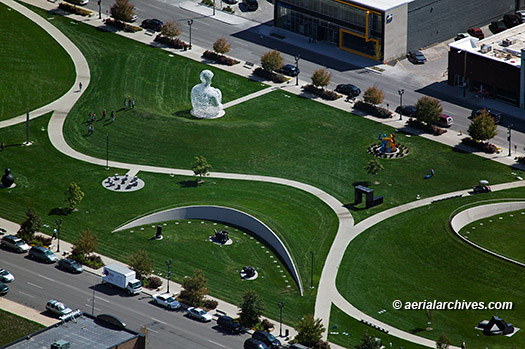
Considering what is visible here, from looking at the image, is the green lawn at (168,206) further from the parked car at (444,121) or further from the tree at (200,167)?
the parked car at (444,121)

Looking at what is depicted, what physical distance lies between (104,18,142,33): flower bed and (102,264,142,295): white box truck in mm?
77851

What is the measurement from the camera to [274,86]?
571ft

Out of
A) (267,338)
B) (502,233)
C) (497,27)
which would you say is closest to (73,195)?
(267,338)

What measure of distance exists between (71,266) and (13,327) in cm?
1331

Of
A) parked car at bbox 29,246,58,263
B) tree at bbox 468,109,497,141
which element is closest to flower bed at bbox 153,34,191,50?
tree at bbox 468,109,497,141

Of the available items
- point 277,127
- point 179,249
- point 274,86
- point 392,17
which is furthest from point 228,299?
point 392,17

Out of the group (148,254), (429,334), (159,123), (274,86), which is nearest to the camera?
(429,334)

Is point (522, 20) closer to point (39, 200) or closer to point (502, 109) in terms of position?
point (502, 109)

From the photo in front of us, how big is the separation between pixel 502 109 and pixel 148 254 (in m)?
67.0

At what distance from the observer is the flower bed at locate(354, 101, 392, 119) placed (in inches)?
6447

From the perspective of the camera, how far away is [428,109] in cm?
15788

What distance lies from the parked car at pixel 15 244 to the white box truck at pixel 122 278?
41.0ft

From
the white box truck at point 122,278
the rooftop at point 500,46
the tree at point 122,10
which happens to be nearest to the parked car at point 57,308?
the white box truck at point 122,278

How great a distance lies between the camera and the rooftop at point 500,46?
549 feet
